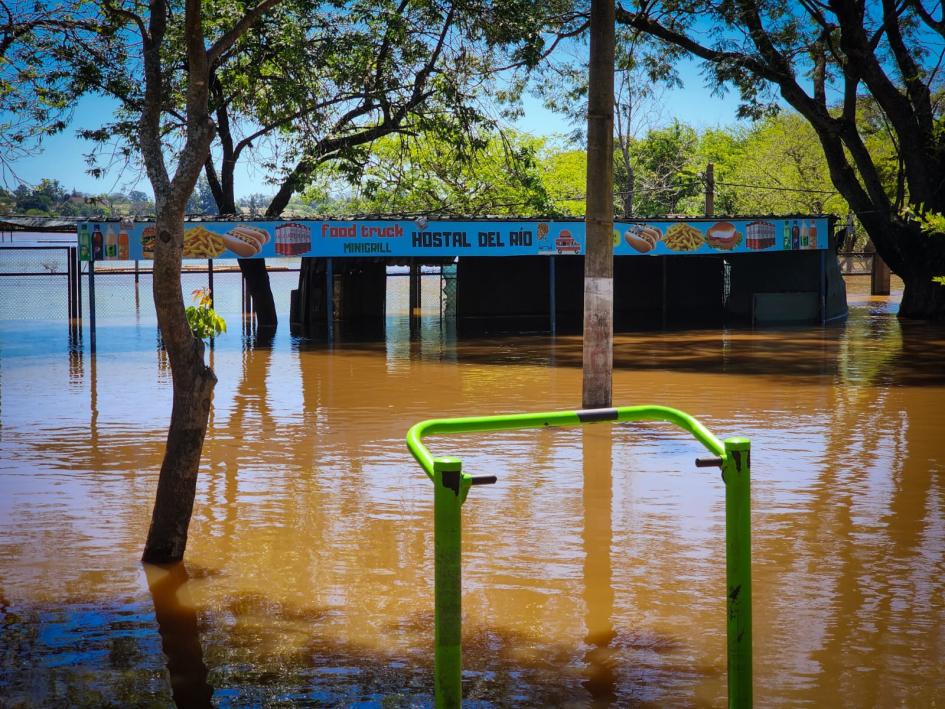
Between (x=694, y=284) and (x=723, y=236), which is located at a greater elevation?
(x=723, y=236)

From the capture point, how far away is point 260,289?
27.2 meters

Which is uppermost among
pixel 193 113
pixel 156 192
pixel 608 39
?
pixel 608 39

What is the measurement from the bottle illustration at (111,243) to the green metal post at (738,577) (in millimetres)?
19172

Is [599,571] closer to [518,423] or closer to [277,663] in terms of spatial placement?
[277,663]

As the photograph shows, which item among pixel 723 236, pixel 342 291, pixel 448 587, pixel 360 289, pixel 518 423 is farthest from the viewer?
pixel 360 289

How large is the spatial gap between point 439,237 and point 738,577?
790 inches

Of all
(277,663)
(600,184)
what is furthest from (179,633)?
(600,184)

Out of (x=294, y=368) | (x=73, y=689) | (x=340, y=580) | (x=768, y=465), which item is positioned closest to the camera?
(x=73, y=689)

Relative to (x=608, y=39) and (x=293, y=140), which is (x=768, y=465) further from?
(x=293, y=140)

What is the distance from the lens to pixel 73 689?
529 centimetres

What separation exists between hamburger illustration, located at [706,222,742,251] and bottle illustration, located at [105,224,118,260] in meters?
13.6

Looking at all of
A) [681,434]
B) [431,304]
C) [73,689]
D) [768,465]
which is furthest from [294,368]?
[431,304]

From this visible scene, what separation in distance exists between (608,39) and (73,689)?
9077mm

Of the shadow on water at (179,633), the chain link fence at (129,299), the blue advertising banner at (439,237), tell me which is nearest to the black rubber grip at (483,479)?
the shadow on water at (179,633)
